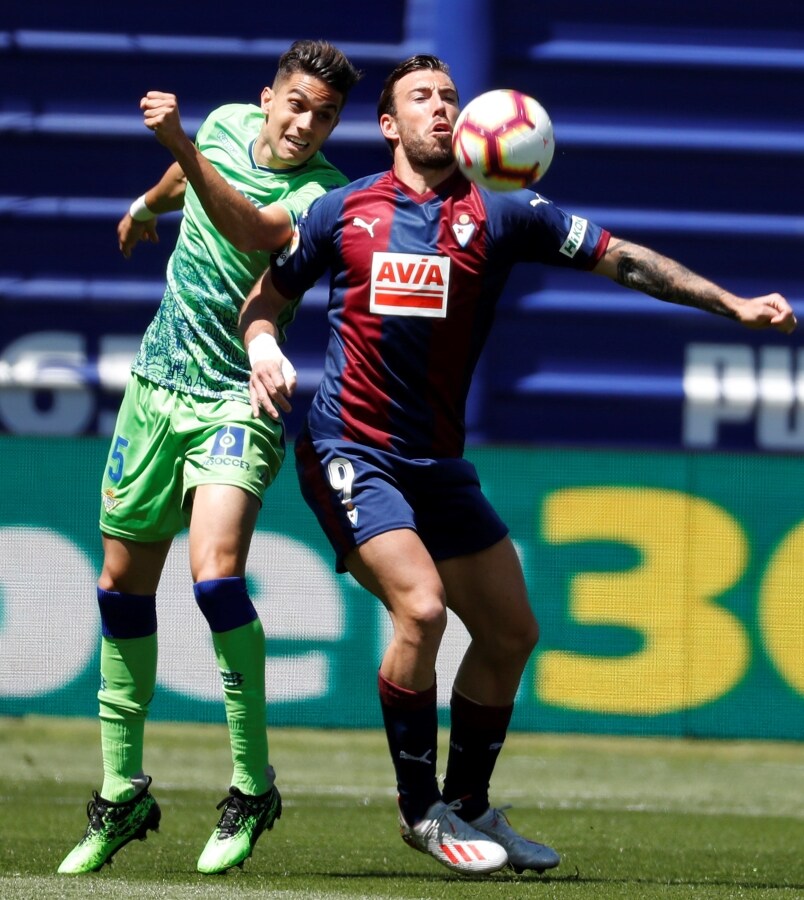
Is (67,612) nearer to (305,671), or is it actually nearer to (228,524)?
(305,671)

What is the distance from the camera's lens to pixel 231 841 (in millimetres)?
3699

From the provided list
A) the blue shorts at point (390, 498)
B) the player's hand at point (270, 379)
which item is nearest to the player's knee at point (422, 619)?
the blue shorts at point (390, 498)

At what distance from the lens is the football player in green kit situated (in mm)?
3797

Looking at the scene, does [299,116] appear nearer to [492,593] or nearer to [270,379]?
[270,379]

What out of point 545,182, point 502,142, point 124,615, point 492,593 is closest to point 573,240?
point 502,142

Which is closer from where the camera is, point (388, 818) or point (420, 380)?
point (420, 380)

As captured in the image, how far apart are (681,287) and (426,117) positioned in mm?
700

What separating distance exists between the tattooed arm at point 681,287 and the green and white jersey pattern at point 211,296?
759 mm

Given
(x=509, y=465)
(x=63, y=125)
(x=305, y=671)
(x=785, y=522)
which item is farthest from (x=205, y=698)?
(x=63, y=125)

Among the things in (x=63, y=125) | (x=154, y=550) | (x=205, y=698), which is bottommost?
(x=205, y=698)

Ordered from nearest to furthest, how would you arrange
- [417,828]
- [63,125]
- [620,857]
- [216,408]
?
[417,828]
[216,408]
[620,857]
[63,125]

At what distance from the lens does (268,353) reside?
12.0 feet

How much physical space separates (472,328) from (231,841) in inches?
50.2

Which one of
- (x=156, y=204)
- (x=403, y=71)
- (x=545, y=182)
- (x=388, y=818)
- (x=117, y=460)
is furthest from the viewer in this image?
(x=545, y=182)
